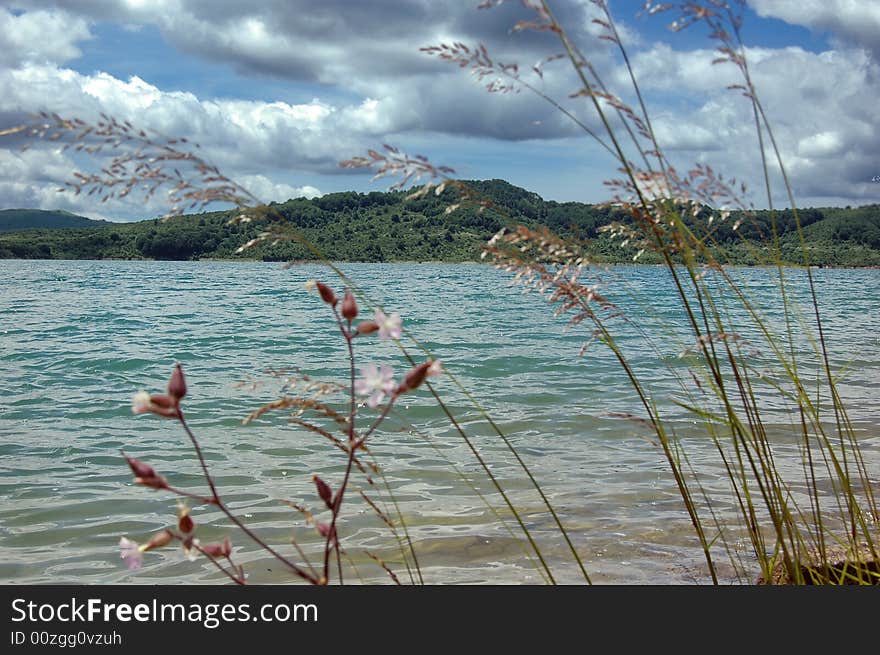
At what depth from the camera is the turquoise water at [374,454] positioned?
14.2 ft

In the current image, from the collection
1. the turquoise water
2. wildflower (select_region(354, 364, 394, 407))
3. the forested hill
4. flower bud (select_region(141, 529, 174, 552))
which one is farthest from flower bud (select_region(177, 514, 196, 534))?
the forested hill

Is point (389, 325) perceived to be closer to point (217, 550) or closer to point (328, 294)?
point (328, 294)

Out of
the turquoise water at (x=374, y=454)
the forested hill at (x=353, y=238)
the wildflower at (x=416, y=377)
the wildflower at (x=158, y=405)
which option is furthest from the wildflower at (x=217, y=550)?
the forested hill at (x=353, y=238)

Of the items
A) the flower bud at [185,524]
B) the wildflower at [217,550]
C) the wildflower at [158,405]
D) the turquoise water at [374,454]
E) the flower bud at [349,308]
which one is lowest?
the turquoise water at [374,454]

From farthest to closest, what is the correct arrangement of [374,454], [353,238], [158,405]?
[353,238] < [374,454] < [158,405]

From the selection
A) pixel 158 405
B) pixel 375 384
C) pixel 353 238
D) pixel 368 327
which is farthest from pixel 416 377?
pixel 353 238

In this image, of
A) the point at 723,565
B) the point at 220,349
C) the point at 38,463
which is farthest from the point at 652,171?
the point at 220,349

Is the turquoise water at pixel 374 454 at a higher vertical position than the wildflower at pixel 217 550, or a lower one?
lower

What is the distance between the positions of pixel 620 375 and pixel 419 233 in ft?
243

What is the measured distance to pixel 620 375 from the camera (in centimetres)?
1174

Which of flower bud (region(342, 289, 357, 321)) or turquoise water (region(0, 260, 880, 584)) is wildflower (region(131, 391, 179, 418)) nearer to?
flower bud (region(342, 289, 357, 321))

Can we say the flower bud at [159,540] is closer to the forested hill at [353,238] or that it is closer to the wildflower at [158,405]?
the wildflower at [158,405]

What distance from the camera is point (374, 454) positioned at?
23.6 ft

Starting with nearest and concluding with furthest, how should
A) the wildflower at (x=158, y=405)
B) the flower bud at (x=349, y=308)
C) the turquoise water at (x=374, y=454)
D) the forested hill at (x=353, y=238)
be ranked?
the wildflower at (x=158, y=405)
the flower bud at (x=349, y=308)
the turquoise water at (x=374, y=454)
the forested hill at (x=353, y=238)
